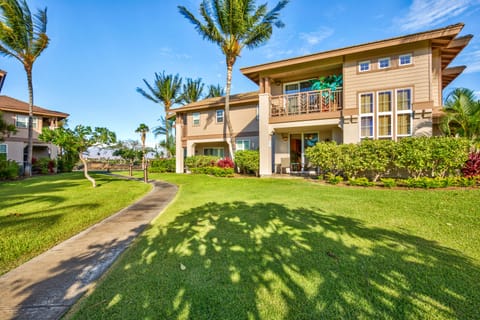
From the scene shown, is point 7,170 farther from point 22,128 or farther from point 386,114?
point 386,114

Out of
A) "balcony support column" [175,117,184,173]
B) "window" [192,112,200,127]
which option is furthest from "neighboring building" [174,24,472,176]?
"balcony support column" [175,117,184,173]

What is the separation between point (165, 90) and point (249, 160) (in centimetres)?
2070

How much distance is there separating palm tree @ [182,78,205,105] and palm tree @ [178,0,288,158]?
18.1 metres

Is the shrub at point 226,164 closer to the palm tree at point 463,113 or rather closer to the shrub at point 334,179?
the shrub at point 334,179

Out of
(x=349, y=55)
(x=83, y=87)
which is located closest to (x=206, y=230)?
(x=349, y=55)

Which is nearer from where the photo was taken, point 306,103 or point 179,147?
point 306,103

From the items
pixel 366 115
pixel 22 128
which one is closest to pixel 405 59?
pixel 366 115

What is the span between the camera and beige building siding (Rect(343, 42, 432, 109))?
33.4 feet

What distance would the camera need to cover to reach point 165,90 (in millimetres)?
29469

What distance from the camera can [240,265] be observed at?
9.70 ft

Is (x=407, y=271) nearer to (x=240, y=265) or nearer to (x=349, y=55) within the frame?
(x=240, y=265)

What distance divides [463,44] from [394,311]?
1391cm

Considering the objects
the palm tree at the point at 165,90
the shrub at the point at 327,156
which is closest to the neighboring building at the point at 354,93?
the shrub at the point at 327,156

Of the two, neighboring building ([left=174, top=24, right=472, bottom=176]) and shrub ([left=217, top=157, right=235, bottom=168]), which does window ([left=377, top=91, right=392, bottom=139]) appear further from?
shrub ([left=217, top=157, right=235, bottom=168])
